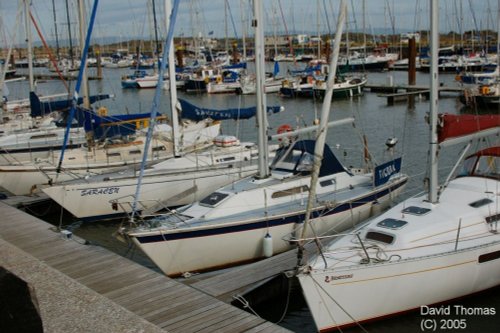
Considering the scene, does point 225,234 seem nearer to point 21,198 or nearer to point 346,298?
point 346,298

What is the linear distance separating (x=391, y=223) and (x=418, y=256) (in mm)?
1127

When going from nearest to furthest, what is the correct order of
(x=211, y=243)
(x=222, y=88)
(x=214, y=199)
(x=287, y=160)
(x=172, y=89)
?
(x=211, y=243) < (x=214, y=199) < (x=287, y=160) < (x=172, y=89) < (x=222, y=88)

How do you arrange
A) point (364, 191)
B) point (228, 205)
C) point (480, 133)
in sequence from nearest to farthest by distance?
point (480, 133) → point (228, 205) → point (364, 191)

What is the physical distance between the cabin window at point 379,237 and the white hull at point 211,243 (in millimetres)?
2044

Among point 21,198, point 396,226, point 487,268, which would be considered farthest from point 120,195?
point 487,268

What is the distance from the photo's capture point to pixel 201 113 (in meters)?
22.6

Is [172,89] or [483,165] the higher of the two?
[172,89]

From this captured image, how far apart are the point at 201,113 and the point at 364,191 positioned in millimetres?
8384

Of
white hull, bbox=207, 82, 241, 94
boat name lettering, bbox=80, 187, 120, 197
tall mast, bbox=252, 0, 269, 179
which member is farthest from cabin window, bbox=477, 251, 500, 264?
white hull, bbox=207, 82, 241, 94

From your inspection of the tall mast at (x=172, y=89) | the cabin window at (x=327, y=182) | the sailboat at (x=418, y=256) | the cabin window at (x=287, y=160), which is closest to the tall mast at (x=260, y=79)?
the cabin window at (x=287, y=160)

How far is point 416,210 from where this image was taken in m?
12.8

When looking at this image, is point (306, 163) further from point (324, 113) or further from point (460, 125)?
point (324, 113)

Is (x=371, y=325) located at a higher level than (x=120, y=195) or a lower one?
lower

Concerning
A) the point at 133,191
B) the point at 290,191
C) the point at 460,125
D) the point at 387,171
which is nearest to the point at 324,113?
the point at 460,125
